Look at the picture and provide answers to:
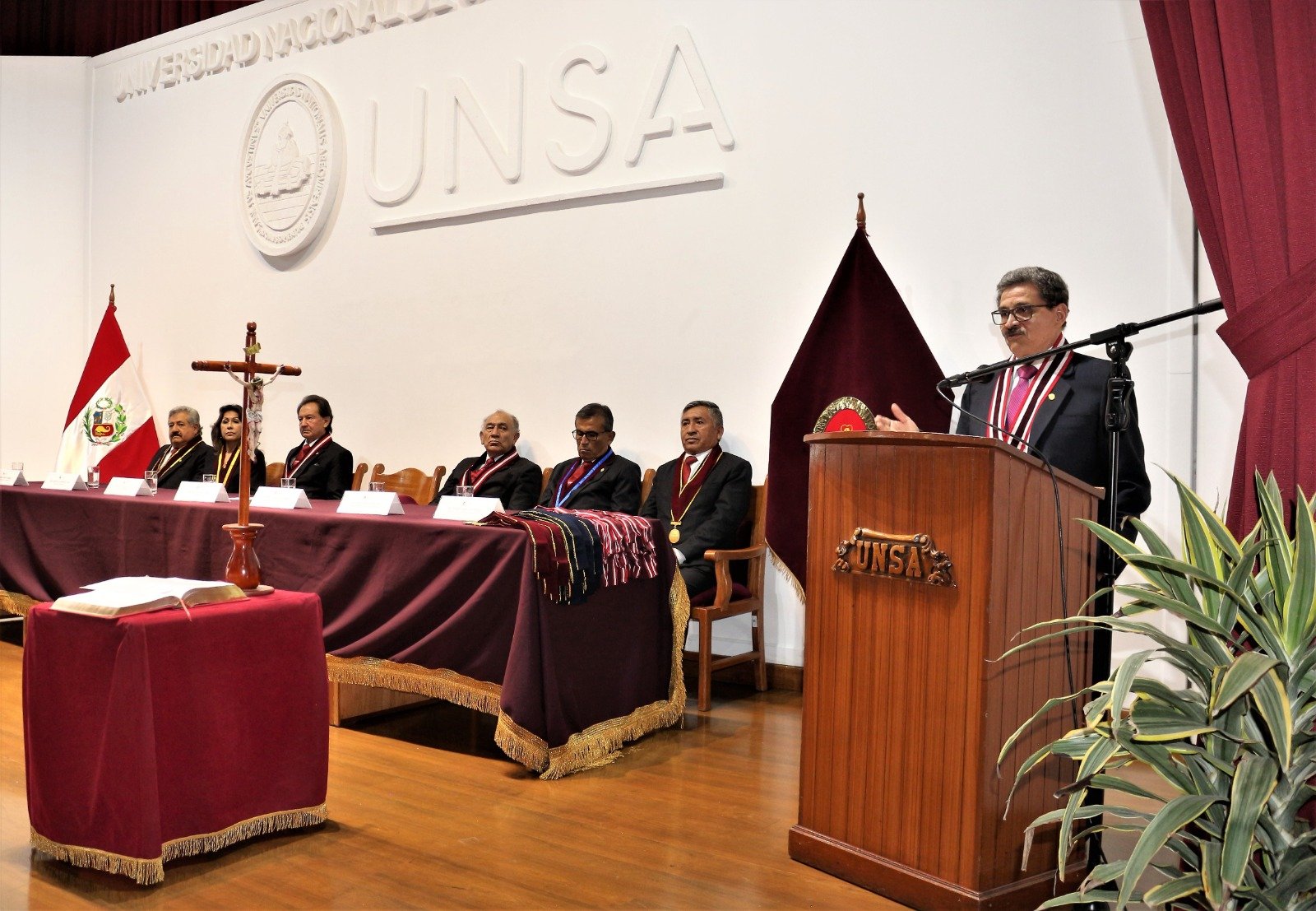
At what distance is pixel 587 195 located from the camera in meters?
5.25

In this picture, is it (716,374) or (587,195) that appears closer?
(716,374)

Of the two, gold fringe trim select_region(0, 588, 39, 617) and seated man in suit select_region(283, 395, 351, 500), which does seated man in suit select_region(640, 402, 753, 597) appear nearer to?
seated man in suit select_region(283, 395, 351, 500)

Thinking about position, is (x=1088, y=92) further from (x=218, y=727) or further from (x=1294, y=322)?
(x=218, y=727)

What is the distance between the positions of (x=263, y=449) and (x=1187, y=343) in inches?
206

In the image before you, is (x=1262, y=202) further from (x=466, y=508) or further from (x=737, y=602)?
(x=466, y=508)

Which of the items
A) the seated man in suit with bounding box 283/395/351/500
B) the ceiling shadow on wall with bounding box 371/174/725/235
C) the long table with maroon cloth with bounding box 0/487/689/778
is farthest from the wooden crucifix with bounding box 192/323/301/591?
the seated man in suit with bounding box 283/395/351/500

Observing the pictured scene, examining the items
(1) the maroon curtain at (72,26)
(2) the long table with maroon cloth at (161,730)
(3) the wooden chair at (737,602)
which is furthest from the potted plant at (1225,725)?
(1) the maroon curtain at (72,26)

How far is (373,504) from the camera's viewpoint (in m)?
3.82

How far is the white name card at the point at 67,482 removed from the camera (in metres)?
4.93

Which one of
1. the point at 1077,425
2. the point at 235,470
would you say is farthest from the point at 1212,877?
the point at 235,470

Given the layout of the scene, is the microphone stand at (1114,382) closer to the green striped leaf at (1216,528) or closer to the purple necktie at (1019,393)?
the green striped leaf at (1216,528)

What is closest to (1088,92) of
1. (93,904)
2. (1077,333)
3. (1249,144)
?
(1077,333)

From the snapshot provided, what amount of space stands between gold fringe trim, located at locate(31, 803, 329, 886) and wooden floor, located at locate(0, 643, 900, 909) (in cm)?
3

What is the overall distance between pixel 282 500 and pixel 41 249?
16.2 ft
